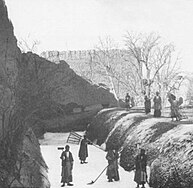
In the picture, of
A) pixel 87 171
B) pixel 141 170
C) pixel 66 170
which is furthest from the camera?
pixel 87 171

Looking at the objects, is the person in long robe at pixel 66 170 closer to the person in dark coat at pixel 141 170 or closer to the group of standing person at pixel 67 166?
the group of standing person at pixel 67 166

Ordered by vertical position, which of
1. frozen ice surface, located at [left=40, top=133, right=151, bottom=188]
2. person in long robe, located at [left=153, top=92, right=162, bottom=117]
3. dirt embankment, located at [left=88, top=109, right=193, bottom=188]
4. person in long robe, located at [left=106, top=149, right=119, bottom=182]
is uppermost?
person in long robe, located at [left=153, top=92, right=162, bottom=117]

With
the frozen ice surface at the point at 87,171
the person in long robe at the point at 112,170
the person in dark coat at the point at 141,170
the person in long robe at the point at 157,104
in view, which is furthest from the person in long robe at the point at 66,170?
the person in long robe at the point at 157,104

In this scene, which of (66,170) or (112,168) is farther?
(112,168)

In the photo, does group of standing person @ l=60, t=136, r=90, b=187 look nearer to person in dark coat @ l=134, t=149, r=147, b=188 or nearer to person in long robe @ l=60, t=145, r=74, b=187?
person in long robe @ l=60, t=145, r=74, b=187

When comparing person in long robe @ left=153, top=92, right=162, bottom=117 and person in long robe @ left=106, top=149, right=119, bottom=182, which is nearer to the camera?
person in long robe @ left=106, top=149, right=119, bottom=182

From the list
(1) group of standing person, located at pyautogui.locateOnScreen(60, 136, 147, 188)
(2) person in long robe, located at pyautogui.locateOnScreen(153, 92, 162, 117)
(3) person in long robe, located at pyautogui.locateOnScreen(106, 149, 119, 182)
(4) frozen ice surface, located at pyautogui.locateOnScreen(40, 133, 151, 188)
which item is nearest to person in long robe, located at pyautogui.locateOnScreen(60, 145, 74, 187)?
(1) group of standing person, located at pyautogui.locateOnScreen(60, 136, 147, 188)

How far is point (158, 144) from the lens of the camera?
12328mm

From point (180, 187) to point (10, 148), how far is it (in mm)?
5059

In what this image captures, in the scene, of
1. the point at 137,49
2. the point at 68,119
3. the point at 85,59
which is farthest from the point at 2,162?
the point at 85,59

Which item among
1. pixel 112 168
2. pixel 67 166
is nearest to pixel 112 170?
pixel 112 168

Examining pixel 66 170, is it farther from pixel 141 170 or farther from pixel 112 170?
pixel 141 170

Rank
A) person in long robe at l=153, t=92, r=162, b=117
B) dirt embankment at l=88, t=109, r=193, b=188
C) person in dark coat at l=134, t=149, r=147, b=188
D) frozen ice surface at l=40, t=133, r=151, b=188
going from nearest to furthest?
1. dirt embankment at l=88, t=109, r=193, b=188
2. person in dark coat at l=134, t=149, r=147, b=188
3. frozen ice surface at l=40, t=133, r=151, b=188
4. person in long robe at l=153, t=92, r=162, b=117

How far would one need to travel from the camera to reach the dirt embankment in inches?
379
